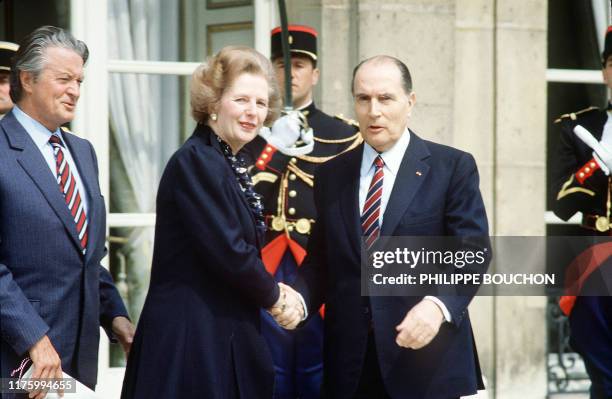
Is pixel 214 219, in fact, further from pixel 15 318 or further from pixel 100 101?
pixel 100 101

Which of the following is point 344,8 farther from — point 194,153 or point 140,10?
point 194,153

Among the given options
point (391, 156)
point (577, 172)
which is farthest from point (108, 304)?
point (577, 172)

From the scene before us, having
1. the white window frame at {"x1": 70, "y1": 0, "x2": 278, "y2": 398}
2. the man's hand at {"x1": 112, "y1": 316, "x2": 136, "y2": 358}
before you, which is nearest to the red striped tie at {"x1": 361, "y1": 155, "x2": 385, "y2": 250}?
the man's hand at {"x1": 112, "y1": 316, "x2": 136, "y2": 358}

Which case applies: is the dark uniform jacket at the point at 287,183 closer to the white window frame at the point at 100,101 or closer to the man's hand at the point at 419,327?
the white window frame at the point at 100,101

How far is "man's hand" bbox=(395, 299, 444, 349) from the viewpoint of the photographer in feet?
12.8

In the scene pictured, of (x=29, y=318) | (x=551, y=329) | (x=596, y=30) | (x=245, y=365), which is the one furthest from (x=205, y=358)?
(x=596, y=30)

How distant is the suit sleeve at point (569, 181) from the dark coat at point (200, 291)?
2221mm

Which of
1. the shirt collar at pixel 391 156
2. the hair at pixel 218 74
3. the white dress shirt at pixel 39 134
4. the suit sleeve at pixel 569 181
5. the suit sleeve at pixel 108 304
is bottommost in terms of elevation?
the suit sleeve at pixel 108 304

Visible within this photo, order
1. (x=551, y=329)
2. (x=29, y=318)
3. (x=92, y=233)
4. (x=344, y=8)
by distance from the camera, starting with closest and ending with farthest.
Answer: (x=29, y=318)
(x=92, y=233)
(x=344, y=8)
(x=551, y=329)

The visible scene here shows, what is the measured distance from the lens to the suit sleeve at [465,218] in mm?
4035

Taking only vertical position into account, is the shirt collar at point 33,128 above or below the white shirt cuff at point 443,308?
above

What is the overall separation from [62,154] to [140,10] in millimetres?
2543

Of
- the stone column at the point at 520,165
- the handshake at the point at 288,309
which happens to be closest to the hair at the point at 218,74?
the handshake at the point at 288,309

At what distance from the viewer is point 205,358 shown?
12.6ft
